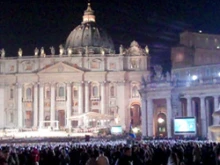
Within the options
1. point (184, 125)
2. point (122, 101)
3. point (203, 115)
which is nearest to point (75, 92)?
point (122, 101)

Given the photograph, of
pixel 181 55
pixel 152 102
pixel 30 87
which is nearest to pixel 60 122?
pixel 30 87

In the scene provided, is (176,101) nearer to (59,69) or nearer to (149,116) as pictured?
(149,116)

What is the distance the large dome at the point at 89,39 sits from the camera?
137875mm

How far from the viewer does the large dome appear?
138 meters

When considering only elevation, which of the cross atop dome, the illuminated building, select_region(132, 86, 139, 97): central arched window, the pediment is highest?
the cross atop dome

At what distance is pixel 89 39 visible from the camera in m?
140

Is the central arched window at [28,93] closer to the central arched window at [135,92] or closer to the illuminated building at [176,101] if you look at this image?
the central arched window at [135,92]

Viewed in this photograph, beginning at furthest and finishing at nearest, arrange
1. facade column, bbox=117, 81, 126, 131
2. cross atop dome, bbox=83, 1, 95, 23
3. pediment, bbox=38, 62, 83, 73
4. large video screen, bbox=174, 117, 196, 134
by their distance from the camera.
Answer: cross atop dome, bbox=83, 1, 95, 23 < pediment, bbox=38, 62, 83, 73 < facade column, bbox=117, 81, 126, 131 < large video screen, bbox=174, 117, 196, 134

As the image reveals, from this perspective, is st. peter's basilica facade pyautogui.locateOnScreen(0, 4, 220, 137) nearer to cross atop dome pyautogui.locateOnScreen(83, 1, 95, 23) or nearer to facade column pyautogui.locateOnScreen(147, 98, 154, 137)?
cross atop dome pyautogui.locateOnScreen(83, 1, 95, 23)

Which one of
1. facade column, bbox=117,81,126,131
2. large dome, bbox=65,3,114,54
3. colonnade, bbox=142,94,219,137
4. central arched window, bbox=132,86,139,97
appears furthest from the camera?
large dome, bbox=65,3,114,54

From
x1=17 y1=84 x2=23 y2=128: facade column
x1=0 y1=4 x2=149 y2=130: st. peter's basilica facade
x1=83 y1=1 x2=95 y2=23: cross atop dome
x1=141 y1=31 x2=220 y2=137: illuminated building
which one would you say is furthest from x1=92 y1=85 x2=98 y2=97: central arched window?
x1=141 y1=31 x2=220 y2=137: illuminated building

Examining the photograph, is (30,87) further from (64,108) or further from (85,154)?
(85,154)

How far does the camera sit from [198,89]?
63.7 metres

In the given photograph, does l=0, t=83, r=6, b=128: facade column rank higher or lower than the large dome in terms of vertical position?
lower
